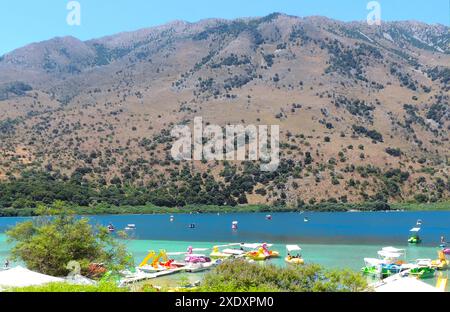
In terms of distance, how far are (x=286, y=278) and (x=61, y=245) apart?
12.7 metres

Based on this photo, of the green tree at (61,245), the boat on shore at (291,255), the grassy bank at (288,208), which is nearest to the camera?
the green tree at (61,245)

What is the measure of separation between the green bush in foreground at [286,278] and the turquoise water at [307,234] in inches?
732

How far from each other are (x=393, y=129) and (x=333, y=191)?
1666 inches

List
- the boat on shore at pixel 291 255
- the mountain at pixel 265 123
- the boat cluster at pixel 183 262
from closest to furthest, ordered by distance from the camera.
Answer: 1. the boat cluster at pixel 183 262
2. the boat on shore at pixel 291 255
3. the mountain at pixel 265 123

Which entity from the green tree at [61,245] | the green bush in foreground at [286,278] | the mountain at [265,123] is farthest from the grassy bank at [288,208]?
the green bush in foreground at [286,278]

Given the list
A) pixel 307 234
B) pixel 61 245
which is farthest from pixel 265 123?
pixel 61 245

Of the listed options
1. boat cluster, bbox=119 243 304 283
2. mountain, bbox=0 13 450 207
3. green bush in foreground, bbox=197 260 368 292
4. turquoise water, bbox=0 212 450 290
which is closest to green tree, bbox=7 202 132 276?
boat cluster, bbox=119 243 304 283

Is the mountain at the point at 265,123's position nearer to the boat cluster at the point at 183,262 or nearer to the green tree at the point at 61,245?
the boat cluster at the point at 183,262

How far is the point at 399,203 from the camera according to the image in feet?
387

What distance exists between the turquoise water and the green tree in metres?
9.86

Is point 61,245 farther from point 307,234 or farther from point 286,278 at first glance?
point 307,234

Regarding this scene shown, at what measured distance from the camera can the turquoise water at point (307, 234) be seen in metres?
49.7

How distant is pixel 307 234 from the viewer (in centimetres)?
6969
